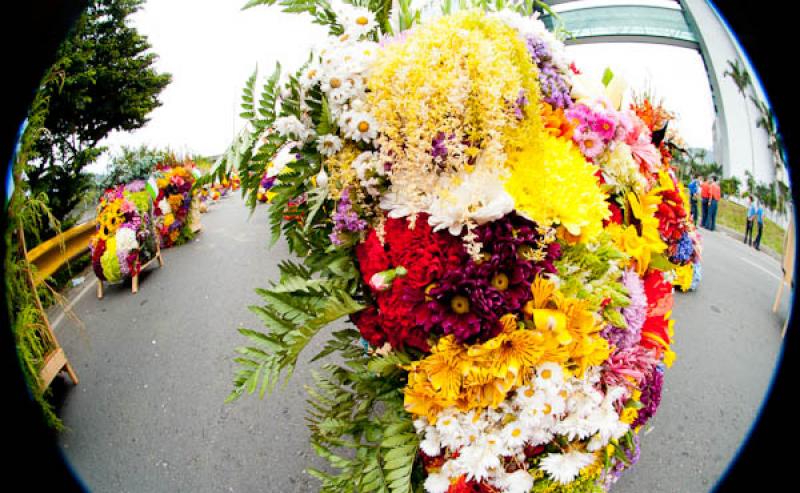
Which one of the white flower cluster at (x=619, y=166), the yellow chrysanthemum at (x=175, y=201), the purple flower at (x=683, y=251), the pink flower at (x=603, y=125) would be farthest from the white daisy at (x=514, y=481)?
the yellow chrysanthemum at (x=175, y=201)

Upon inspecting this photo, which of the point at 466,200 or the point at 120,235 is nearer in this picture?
the point at 466,200

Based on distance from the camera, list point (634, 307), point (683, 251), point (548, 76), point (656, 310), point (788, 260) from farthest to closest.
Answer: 1. point (683, 251)
2. point (656, 310)
3. point (634, 307)
4. point (548, 76)
5. point (788, 260)

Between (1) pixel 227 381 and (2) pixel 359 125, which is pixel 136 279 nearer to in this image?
(1) pixel 227 381

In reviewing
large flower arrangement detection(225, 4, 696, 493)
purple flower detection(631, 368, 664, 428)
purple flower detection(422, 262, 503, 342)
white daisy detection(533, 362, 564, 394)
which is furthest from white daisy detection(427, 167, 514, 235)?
purple flower detection(631, 368, 664, 428)

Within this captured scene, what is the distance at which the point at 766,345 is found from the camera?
3.69 ft

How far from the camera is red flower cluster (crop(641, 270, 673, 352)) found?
1.50 meters

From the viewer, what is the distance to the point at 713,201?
4.45 feet

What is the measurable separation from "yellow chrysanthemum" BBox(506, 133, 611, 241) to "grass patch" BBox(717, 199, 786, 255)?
1.29ft

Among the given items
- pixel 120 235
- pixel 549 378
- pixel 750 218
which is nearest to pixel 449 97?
pixel 549 378

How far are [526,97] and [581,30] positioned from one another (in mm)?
594

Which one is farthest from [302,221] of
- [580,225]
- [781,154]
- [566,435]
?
[781,154]

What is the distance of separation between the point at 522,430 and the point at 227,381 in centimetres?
135

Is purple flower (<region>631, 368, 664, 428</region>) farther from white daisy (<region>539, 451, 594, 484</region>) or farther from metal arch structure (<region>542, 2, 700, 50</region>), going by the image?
metal arch structure (<region>542, 2, 700, 50</region>)

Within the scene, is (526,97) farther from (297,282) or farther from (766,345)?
(766,345)
